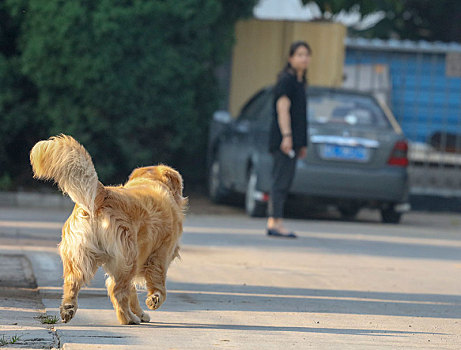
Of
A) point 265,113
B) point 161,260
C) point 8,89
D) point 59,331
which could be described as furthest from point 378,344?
point 8,89

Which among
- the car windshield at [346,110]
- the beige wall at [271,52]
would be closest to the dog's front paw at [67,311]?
the car windshield at [346,110]

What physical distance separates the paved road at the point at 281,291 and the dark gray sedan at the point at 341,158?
26.9 inches

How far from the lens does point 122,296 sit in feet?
16.8

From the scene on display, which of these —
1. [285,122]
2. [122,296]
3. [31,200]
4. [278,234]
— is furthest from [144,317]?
[31,200]

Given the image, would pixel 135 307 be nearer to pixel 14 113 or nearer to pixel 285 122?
pixel 285 122

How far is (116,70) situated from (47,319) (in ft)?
26.9

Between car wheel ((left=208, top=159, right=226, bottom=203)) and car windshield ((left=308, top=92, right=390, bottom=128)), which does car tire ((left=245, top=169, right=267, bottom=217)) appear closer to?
car windshield ((left=308, top=92, right=390, bottom=128))

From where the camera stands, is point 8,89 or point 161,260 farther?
point 8,89

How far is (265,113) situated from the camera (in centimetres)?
1254

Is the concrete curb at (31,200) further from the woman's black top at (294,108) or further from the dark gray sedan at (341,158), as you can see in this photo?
the woman's black top at (294,108)

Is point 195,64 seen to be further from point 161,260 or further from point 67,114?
point 161,260

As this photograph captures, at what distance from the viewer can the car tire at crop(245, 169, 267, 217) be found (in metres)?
12.2

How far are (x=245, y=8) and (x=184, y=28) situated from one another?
7.66 ft

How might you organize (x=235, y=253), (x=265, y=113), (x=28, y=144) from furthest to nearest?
(x=28, y=144) → (x=265, y=113) → (x=235, y=253)
